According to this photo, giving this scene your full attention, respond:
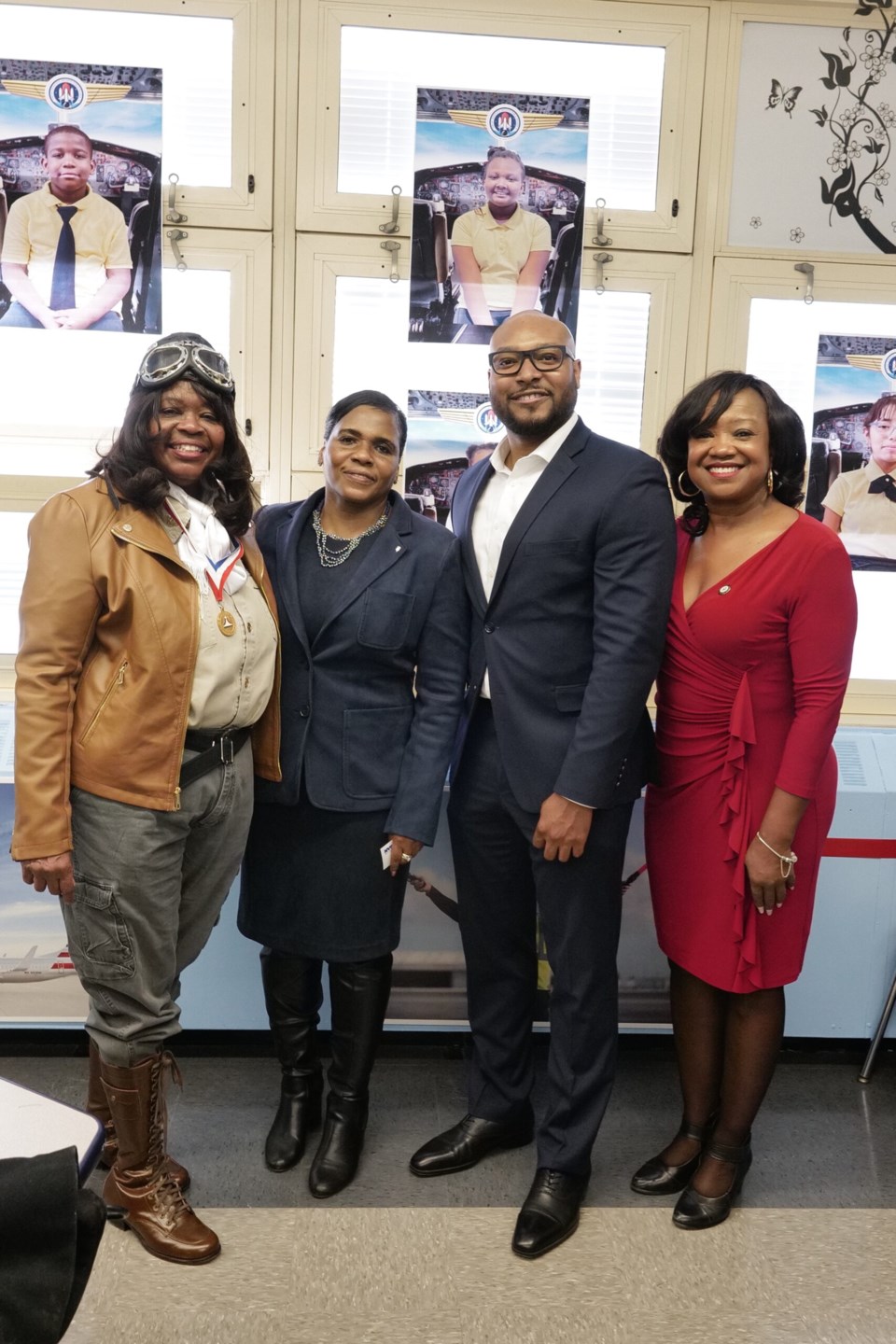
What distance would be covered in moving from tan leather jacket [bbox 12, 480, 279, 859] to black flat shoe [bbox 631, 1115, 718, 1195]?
1286mm

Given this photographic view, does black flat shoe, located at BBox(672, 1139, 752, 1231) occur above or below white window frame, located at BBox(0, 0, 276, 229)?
below

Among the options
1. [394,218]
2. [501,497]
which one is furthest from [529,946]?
[394,218]

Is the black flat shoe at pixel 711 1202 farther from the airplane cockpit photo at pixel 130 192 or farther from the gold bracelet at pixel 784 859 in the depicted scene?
the airplane cockpit photo at pixel 130 192

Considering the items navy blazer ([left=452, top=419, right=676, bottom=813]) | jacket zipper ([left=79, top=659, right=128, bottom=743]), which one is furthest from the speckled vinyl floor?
jacket zipper ([left=79, top=659, right=128, bottom=743])

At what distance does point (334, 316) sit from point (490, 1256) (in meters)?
2.28

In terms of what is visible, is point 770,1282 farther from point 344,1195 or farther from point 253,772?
point 253,772

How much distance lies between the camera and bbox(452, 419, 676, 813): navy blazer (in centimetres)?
194

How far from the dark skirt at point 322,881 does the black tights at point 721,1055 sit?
24.8 inches

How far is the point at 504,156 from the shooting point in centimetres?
288

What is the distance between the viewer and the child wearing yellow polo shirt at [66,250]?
2.78m

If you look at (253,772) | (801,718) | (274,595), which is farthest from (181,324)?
(801,718)

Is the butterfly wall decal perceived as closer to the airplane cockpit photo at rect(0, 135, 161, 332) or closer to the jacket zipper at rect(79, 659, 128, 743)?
the airplane cockpit photo at rect(0, 135, 161, 332)

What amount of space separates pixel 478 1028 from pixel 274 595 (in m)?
1.03

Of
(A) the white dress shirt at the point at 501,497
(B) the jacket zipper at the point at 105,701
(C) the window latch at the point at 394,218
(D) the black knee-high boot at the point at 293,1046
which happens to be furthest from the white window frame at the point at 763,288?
(B) the jacket zipper at the point at 105,701
